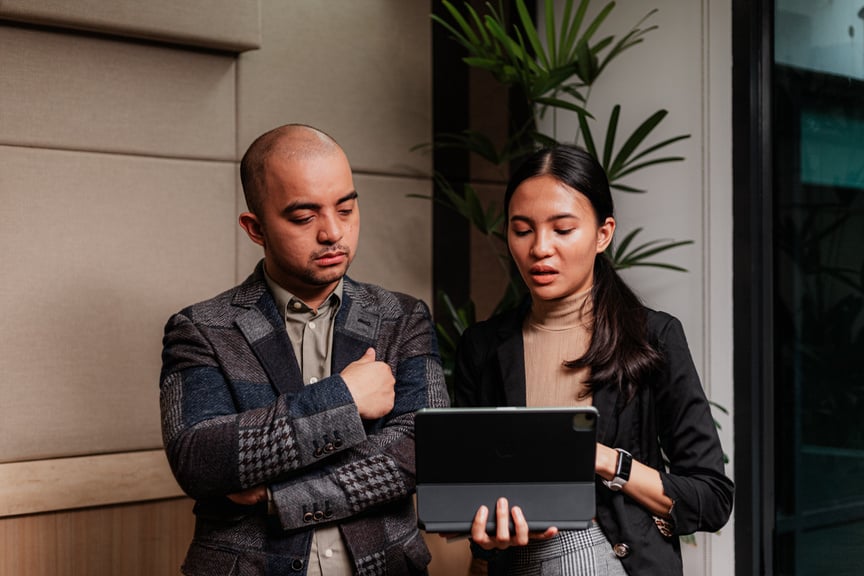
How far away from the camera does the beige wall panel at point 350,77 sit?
9.14ft

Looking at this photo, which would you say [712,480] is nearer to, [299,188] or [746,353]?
[299,188]

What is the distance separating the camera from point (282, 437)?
1.45 metres

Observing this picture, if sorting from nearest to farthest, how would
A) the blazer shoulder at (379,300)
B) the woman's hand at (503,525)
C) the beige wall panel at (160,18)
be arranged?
1. the woman's hand at (503,525)
2. the blazer shoulder at (379,300)
3. the beige wall panel at (160,18)

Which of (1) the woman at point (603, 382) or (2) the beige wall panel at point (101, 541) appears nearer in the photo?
(1) the woman at point (603, 382)

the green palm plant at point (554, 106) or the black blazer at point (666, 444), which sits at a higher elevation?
the green palm plant at point (554, 106)

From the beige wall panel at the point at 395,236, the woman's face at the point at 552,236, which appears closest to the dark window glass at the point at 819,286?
the beige wall panel at the point at 395,236

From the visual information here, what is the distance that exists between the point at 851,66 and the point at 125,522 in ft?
7.77

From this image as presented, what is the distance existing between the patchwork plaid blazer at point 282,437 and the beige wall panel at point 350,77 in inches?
50.0

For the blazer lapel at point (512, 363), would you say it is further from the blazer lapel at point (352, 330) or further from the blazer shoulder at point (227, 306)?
the blazer shoulder at point (227, 306)

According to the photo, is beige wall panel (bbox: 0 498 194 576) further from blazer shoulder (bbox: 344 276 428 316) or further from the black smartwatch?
the black smartwatch

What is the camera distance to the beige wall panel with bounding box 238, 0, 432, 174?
9.14 feet

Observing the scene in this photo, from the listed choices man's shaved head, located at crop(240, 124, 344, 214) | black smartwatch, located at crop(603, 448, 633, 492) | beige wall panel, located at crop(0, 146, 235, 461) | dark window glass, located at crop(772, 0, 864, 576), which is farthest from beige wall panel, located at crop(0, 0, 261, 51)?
black smartwatch, located at crop(603, 448, 633, 492)

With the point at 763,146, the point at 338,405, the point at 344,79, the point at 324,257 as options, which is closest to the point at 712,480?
the point at 338,405

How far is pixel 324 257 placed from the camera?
155cm
